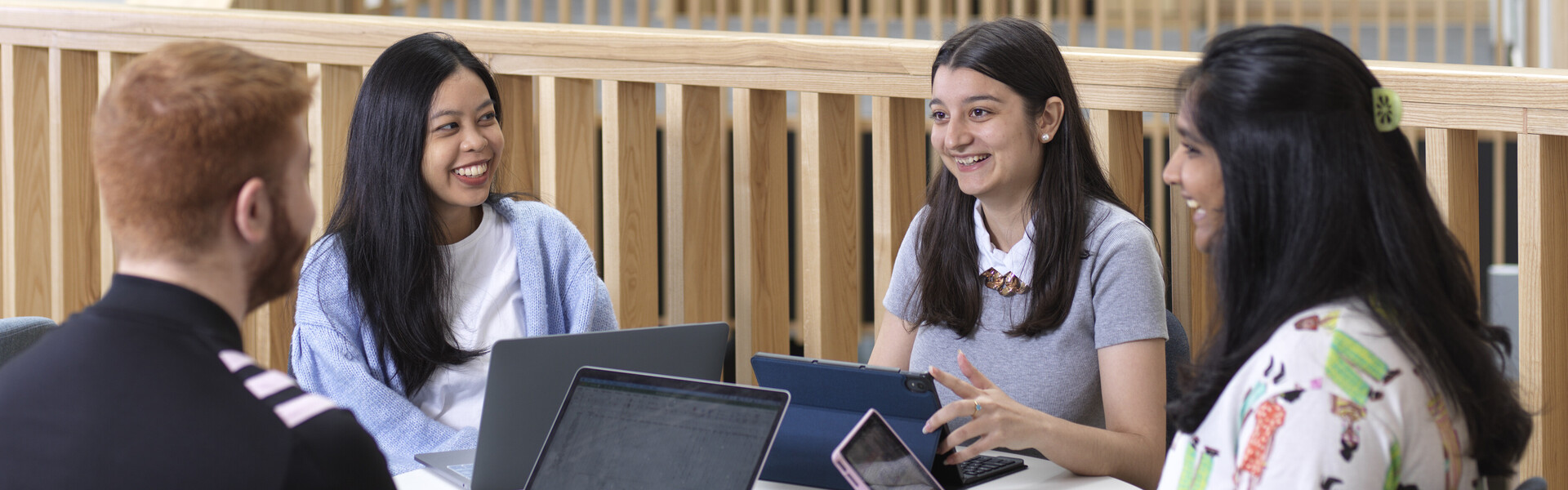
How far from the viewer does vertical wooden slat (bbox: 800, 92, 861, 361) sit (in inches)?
99.2

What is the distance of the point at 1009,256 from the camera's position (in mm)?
2059

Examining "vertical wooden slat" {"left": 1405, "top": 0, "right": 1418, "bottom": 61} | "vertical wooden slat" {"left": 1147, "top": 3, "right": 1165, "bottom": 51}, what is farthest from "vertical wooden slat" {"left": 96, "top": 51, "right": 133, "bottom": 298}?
"vertical wooden slat" {"left": 1405, "top": 0, "right": 1418, "bottom": 61}

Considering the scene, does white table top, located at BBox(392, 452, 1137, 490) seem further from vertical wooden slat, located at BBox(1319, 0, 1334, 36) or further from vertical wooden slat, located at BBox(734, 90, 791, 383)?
vertical wooden slat, located at BBox(1319, 0, 1334, 36)

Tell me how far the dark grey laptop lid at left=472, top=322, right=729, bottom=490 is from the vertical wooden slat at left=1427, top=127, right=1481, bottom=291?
123 centimetres

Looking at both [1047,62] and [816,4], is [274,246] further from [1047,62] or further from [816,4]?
[816,4]

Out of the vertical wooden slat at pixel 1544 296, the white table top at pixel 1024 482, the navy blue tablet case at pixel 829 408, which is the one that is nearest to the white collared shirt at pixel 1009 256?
the white table top at pixel 1024 482

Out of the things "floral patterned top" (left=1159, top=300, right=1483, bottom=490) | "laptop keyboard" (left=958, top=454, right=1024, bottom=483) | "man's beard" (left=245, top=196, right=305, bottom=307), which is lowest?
"laptop keyboard" (left=958, top=454, right=1024, bottom=483)

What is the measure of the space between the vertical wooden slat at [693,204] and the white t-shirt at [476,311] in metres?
0.46

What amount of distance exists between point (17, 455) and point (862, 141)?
13.8 ft

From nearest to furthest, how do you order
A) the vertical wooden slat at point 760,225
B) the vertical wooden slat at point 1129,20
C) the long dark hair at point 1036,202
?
the long dark hair at point 1036,202 → the vertical wooden slat at point 760,225 → the vertical wooden slat at point 1129,20

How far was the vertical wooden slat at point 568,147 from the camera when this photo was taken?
271 centimetres

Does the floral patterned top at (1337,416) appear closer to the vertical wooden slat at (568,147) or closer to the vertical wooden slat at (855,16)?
the vertical wooden slat at (568,147)

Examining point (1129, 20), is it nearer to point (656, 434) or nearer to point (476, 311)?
point (476, 311)

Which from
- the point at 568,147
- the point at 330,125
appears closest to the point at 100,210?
the point at 330,125
